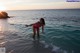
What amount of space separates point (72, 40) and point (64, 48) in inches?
76.1

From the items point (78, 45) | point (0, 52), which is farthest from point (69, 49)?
point (0, 52)

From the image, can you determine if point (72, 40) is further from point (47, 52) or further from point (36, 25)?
point (47, 52)

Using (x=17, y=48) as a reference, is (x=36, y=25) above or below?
above

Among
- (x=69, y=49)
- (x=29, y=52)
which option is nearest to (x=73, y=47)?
(x=69, y=49)

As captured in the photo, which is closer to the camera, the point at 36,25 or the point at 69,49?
the point at 69,49

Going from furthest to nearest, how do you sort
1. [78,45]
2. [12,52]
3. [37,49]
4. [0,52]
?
[78,45] → [37,49] → [12,52] → [0,52]

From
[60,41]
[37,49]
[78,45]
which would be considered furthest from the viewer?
[60,41]

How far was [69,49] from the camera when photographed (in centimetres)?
936

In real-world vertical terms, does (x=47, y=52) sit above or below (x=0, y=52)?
below

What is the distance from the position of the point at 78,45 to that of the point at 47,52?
89.2 inches

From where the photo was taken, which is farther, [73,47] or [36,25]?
[36,25]

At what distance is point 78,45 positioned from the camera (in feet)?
33.2

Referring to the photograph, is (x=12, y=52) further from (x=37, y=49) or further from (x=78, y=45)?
(x=78, y=45)

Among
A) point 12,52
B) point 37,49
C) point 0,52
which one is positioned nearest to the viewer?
point 0,52
